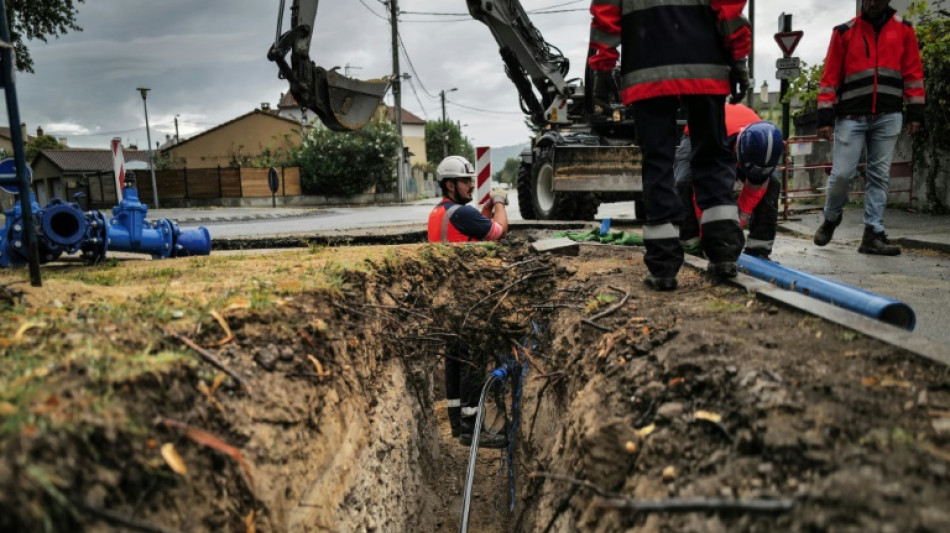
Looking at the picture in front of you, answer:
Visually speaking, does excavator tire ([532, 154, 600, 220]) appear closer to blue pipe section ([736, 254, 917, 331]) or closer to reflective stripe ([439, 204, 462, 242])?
reflective stripe ([439, 204, 462, 242])

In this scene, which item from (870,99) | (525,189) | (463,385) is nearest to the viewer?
(463,385)

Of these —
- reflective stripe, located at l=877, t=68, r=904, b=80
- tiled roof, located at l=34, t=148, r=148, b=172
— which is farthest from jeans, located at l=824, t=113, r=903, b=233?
tiled roof, located at l=34, t=148, r=148, b=172

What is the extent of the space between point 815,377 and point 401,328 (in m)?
2.57

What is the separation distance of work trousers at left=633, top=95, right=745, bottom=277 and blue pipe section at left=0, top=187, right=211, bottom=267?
11.5ft

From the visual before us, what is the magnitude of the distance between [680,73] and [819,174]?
1249 centimetres

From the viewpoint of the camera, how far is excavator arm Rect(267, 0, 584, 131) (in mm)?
6223

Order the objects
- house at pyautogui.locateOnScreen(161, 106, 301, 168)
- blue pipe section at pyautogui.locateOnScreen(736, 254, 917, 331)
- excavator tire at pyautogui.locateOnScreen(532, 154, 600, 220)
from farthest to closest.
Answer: house at pyautogui.locateOnScreen(161, 106, 301, 168) → excavator tire at pyautogui.locateOnScreen(532, 154, 600, 220) → blue pipe section at pyautogui.locateOnScreen(736, 254, 917, 331)

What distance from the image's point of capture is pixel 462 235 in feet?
18.5

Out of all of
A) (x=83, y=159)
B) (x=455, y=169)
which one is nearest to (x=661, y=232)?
(x=455, y=169)

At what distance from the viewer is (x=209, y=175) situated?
32000 millimetres

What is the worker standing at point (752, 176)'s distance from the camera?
3.96 m

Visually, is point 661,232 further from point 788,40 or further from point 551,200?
point 788,40

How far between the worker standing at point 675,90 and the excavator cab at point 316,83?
3.77 metres

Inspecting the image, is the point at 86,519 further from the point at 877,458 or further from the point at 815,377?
Result: the point at 815,377
